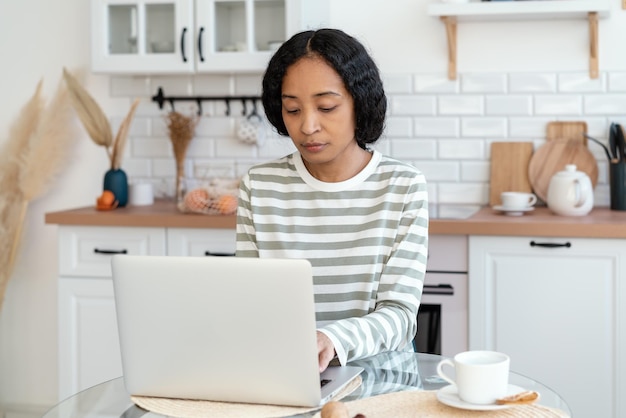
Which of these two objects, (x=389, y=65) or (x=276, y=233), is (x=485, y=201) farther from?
(x=276, y=233)

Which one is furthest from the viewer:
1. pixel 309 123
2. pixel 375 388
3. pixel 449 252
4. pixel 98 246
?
pixel 98 246

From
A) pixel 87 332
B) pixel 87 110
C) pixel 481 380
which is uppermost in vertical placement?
pixel 87 110

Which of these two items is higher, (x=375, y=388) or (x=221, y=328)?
(x=221, y=328)

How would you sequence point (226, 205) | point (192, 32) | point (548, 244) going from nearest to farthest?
1. point (548, 244)
2. point (226, 205)
3. point (192, 32)

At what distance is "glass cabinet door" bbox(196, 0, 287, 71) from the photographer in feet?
11.7

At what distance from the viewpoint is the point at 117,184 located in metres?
3.73

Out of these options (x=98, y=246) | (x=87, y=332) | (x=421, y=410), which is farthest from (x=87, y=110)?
(x=421, y=410)

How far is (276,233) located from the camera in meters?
2.09

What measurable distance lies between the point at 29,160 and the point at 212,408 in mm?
2703

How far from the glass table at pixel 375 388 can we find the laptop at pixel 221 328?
0.18 feet

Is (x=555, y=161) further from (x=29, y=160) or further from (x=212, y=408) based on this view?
(x=212, y=408)

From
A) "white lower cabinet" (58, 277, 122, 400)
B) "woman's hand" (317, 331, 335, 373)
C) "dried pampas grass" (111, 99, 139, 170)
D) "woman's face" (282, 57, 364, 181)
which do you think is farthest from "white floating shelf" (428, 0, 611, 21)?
"woman's hand" (317, 331, 335, 373)

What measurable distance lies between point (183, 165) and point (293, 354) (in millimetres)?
2574

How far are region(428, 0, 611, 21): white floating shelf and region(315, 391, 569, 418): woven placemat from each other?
7.17 ft
